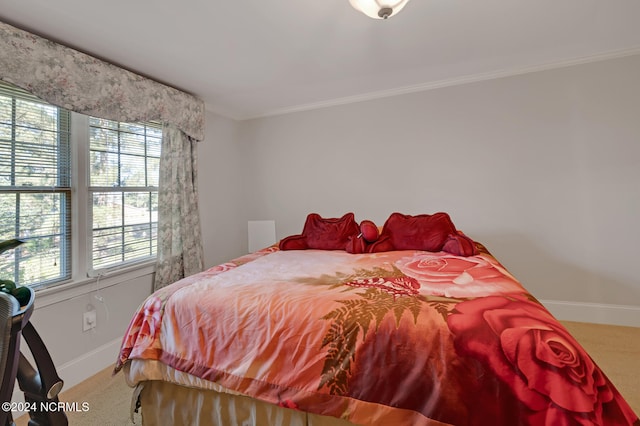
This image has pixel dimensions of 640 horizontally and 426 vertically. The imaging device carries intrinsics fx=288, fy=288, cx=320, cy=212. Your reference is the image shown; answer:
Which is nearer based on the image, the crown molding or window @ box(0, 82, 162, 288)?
window @ box(0, 82, 162, 288)

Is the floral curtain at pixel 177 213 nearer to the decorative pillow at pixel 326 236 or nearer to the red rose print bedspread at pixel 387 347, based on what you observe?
the decorative pillow at pixel 326 236

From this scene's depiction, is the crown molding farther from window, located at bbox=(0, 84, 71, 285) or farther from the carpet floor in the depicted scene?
the carpet floor

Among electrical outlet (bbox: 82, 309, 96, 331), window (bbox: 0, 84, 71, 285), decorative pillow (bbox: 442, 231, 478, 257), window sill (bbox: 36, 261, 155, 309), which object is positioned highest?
window (bbox: 0, 84, 71, 285)

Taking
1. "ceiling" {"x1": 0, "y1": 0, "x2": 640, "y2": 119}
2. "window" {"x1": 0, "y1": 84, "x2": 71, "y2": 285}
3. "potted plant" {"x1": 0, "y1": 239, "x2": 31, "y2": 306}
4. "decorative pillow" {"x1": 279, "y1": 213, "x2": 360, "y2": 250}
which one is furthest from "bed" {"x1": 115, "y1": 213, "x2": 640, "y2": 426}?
"ceiling" {"x1": 0, "y1": 0, "x2": 640, "y2": 119}

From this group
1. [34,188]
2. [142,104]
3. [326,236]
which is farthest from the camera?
[326,236]

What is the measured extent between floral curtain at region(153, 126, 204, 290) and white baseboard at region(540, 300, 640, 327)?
3429 mm

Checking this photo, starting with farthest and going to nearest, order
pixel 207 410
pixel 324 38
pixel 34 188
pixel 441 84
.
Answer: pixel 441 84 < pixel 324 38 < pixel 34 188 < pixel 207 410

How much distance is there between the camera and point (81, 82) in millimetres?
1955

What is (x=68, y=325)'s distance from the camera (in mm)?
1997

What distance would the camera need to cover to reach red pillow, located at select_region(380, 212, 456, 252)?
2307mm

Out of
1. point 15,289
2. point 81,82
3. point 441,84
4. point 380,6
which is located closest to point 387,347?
point 15,289

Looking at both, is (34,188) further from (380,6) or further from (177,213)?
(380,6)

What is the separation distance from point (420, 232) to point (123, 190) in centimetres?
252

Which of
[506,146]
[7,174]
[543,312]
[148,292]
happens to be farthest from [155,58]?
[506,146]
